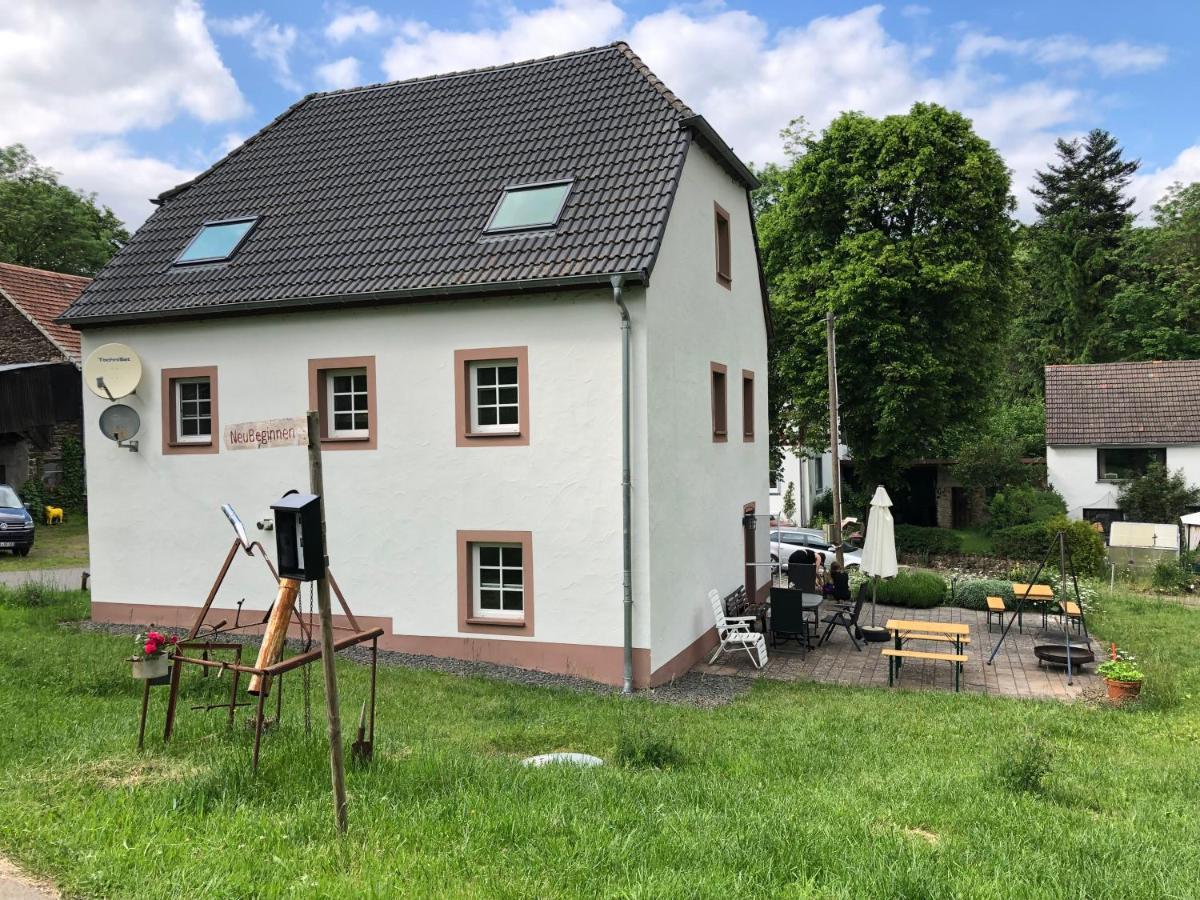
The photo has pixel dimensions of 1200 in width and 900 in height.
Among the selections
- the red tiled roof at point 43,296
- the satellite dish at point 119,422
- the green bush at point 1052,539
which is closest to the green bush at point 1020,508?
Result: the green bush at point 1052,539

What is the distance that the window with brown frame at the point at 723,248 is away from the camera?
15297mm

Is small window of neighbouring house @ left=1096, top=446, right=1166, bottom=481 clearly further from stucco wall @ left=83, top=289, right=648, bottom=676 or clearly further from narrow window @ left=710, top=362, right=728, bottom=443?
stucco wall @ left=83, top=289, right=648, bottom=676

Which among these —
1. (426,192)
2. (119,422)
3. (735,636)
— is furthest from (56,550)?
(735,636)

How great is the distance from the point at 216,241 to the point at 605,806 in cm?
1269

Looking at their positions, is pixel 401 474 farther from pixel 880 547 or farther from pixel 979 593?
pixel 979 593

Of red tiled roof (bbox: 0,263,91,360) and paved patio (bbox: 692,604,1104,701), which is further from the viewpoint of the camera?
red tiled roof (bbox: 0,263,91,360)

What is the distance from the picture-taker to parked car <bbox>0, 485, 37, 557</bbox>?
73.2 ft

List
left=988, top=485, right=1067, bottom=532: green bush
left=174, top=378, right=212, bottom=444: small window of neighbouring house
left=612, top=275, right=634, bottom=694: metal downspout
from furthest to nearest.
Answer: left=988, top=485, right=1067, bottom=532: green bush, left=174, top=378, right=212, bottom=444: small window of neighbouring house, left=612, top=275, right=634, bottom=694: metal downspout

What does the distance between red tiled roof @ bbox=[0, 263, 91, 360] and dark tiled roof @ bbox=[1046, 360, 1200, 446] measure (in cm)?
3240

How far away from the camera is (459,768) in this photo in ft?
20.4

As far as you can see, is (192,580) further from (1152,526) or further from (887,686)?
(1152,526)

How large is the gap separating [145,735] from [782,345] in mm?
24403

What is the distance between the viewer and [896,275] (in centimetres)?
2661

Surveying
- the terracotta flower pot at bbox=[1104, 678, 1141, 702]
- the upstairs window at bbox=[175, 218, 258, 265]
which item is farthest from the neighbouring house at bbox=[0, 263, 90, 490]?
the terracotta flower pot at bbox=[1104, 678, 1141, 702]
